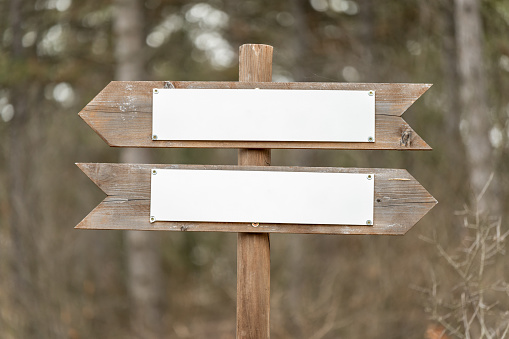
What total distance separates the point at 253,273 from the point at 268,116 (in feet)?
2.29

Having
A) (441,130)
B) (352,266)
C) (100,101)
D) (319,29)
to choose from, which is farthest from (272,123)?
(319,29)

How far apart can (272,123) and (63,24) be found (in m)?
7.43

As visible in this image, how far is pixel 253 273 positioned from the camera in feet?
Result: 9.27

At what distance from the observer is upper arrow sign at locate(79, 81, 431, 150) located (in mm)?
2701

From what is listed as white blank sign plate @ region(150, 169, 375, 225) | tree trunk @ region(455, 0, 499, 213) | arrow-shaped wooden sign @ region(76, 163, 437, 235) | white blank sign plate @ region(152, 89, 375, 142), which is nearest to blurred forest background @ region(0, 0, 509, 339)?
tree trunk @ region(455, 0, 499, 213)

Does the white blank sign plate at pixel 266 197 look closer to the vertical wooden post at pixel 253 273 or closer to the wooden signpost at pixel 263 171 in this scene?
the wooden signpost at pixel 263 171

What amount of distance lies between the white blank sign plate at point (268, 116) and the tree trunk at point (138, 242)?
5.83 m

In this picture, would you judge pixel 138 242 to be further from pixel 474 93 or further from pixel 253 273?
pixel 253 273

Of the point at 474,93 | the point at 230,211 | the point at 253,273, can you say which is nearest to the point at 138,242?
the point at 474,93

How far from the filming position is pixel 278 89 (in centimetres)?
273

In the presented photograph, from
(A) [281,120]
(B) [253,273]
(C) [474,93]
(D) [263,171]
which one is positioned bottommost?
(B) [253,273]

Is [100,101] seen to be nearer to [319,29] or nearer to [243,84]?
[243,84]

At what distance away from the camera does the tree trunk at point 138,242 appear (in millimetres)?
8703

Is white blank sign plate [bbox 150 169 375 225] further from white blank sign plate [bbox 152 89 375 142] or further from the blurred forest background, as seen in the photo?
the blurred forest background
